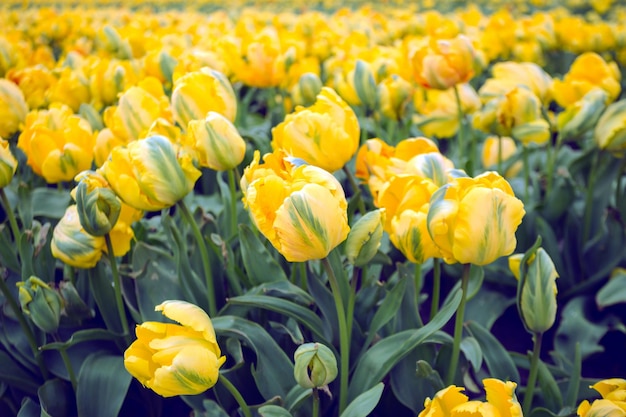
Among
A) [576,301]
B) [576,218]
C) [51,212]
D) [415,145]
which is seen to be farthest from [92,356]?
[576,218]

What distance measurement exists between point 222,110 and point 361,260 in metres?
0.55

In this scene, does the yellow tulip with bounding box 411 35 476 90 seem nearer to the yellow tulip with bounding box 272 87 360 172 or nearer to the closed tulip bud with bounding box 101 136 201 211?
the yellow tulip with bounding box 272 87 360 172

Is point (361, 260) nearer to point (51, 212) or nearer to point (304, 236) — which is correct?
point (304, 236)

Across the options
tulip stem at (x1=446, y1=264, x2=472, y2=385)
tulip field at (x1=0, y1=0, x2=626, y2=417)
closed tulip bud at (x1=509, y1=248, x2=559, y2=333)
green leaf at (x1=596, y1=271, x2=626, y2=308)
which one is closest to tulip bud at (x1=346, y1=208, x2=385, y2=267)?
tulip field at (x1=0, y1=0, x2=626, y2=417)

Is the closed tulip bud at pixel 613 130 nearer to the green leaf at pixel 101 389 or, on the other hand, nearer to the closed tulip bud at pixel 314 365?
the closed tulip bud at pixel 314 365

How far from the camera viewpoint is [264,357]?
1092 mm

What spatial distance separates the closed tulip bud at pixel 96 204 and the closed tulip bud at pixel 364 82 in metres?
0.95

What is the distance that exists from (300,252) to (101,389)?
61 cm

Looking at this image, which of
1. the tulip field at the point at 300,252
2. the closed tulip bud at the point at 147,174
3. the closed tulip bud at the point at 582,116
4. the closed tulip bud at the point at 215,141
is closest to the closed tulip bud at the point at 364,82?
the tulip field at the point at 300,252

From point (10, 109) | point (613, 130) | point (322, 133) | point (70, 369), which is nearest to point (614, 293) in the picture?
point (613, 130)

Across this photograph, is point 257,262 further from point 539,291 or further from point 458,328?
point 539,291

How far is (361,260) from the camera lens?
0.96 meters

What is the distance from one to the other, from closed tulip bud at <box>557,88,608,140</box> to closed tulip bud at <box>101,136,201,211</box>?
1091mm

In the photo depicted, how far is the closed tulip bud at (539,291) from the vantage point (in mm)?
966
